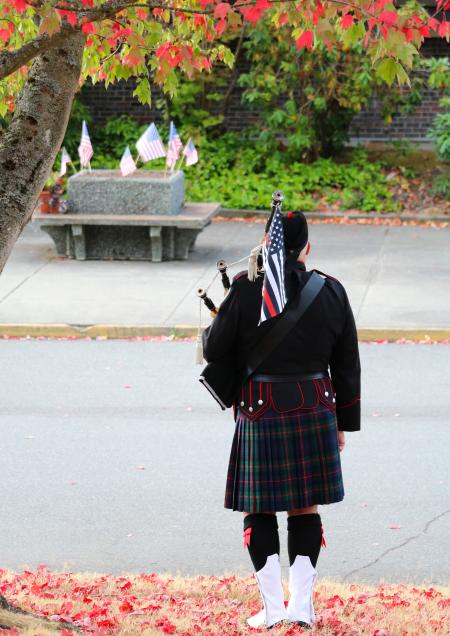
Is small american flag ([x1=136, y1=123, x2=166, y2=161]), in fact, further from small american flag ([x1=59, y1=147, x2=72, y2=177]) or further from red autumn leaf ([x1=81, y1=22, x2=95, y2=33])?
red autumn leaf ([x1=81, y1=22, x2=95, y2=33])

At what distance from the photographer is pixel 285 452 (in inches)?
190

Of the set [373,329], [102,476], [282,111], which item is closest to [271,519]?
[102,476]

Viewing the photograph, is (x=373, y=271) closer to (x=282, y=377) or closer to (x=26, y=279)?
(x=26, y=279)

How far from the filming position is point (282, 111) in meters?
20.4

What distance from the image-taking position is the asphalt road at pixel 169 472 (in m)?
6.45

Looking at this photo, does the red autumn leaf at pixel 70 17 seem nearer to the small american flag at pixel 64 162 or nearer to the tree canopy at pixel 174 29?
the tree canopy at pixel 174 29

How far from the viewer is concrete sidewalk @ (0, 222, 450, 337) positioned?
12617 millimetres

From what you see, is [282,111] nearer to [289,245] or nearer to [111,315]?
[111,315]

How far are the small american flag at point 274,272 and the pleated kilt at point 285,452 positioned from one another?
336mm

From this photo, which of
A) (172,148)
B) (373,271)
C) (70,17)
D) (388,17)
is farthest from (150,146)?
(388,17)

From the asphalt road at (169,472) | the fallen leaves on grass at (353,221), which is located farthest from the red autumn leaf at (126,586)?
the fallen leaves on grass at (353,221)

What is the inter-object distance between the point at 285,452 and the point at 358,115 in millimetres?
18603

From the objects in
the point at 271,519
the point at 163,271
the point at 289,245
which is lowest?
the point at 163,271

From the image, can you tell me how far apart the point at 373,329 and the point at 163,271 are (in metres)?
3.87
